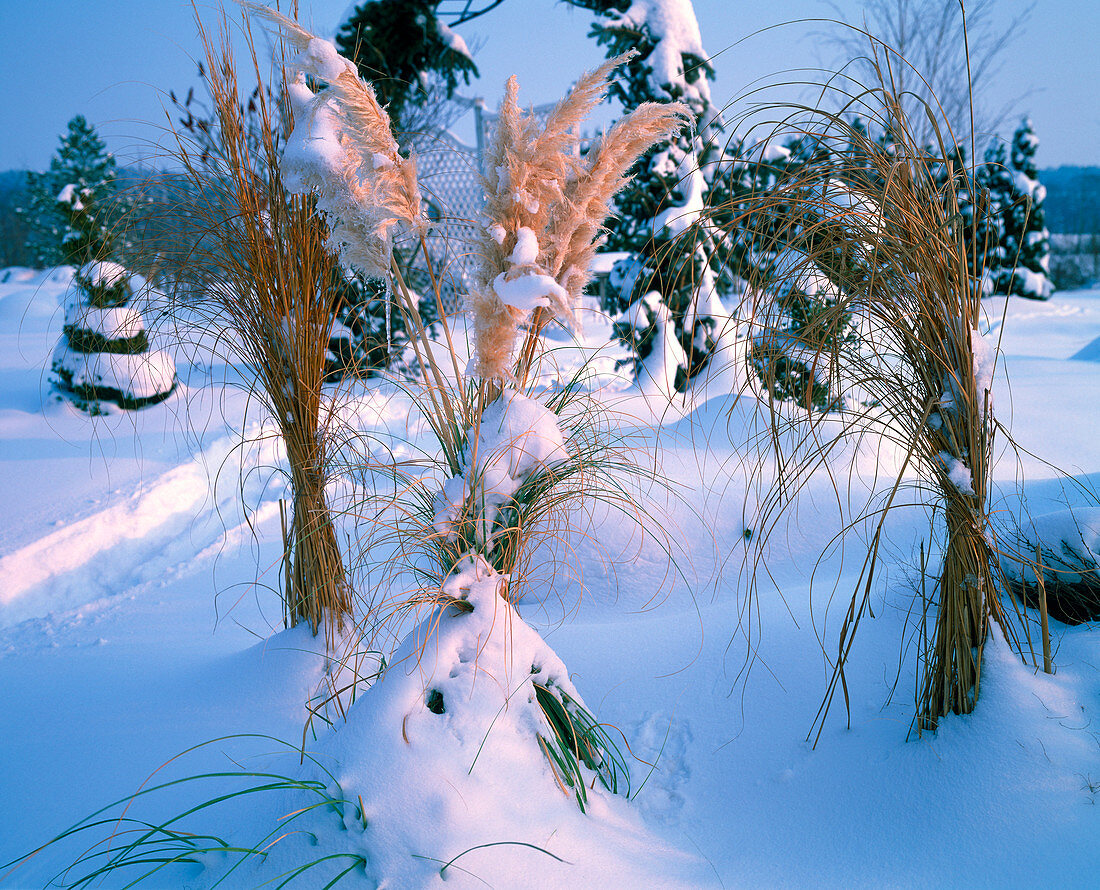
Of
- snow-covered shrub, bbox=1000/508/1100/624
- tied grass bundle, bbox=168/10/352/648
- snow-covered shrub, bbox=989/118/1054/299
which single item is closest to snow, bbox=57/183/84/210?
tied grass bundle, bbox=168/10/352/648

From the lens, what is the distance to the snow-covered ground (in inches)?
46.0

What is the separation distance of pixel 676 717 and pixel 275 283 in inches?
59.9

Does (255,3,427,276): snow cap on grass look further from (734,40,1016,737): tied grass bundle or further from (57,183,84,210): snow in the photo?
(57,183,84,210): snow

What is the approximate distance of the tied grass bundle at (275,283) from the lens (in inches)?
64.3

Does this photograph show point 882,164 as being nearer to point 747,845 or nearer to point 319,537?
point 747,845

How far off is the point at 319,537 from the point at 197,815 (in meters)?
0.68

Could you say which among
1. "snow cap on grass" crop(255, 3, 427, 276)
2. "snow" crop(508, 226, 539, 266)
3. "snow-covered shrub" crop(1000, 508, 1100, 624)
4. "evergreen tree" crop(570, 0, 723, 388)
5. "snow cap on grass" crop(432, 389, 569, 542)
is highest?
"evergreen tree" crop(570, 0, 723, 388)

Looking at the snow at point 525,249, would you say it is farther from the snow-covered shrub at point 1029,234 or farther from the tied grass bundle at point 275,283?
the snow-covered shrub at point 1029,234

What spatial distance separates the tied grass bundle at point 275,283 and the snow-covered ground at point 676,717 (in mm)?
176

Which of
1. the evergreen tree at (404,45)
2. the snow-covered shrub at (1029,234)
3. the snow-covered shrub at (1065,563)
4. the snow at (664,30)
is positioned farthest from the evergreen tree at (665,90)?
the snow-covered shrub at (1029,234)

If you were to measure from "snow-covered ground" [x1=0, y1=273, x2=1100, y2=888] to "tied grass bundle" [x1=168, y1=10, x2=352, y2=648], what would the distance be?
0.58 ft

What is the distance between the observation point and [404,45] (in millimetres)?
6309

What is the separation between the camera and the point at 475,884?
3.50 ft

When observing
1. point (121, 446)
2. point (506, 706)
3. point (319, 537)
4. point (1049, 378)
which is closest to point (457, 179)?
point (121, 446)
